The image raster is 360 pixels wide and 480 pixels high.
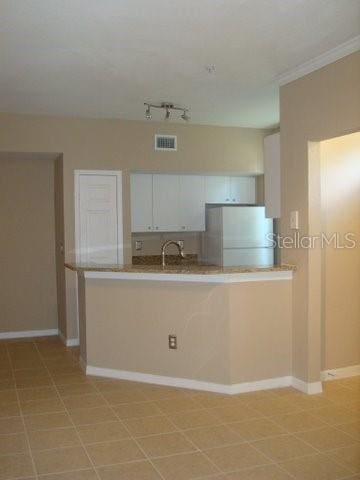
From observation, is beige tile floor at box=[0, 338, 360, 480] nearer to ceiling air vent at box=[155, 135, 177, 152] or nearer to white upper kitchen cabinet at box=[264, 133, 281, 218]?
white upper kitchen cabinet at box=[264, 133, 281, 218]

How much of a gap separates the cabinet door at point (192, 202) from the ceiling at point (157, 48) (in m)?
1.34

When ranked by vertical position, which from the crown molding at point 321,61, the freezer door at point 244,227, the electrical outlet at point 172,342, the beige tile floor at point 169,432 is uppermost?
the crown molding at point 321,61

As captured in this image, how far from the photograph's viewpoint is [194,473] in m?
2.70

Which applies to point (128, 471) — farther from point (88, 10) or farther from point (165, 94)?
point (165, 94)

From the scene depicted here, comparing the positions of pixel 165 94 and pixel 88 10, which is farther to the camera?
pixel 165 94

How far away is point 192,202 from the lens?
626cm

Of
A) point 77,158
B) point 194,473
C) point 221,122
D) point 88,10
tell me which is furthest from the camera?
point 221,122

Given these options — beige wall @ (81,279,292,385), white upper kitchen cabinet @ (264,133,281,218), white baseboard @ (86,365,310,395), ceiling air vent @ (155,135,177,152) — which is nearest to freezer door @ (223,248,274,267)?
ceiling air vent @ (155,135,177,152)

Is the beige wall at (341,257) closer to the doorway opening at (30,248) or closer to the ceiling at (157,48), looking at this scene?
the ceiling at (157,48)

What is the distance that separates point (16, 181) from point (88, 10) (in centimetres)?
347

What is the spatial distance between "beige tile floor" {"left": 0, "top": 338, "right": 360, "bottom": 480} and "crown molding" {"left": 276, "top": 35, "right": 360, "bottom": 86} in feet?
8.20

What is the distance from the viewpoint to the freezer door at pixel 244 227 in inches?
233

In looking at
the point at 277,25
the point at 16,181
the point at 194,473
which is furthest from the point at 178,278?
the point at 16,181

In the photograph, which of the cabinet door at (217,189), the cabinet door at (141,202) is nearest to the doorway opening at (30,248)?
the cabinet door at (141,202)
